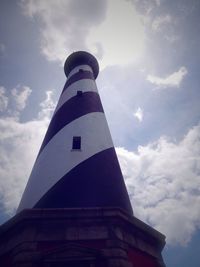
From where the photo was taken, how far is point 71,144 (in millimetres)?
7398

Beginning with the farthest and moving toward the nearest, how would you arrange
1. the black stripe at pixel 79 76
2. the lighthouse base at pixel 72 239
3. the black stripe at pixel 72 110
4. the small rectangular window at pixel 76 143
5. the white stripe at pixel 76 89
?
1. the black stripe at pixel 79 76
2. the white stripe at pixel 76 89
3. the black stripe at pixel 72 110
4. the small rectangular window at pixel 76 143
5. the lighthouse base at pixel 72 239

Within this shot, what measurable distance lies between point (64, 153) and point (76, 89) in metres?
3.93

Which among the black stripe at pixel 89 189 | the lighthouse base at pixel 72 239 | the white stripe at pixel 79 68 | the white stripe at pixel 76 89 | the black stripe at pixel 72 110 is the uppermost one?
the white stripe at pixel 79 68

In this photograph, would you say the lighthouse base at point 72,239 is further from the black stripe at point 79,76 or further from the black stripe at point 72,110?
the black stripe at point 79,76

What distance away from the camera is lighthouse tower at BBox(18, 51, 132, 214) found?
6055 mm

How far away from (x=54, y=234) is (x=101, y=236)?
0.99 metres

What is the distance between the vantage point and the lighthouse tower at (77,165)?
605 cm

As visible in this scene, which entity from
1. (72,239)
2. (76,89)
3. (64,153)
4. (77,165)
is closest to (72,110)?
(76,89)

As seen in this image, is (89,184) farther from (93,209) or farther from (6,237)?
(6,237)

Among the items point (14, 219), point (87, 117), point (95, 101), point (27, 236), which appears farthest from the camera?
point (95, 101)

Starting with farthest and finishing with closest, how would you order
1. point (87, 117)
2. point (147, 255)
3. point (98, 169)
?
point (87, 117) → point (98, 169) → point (147, 255)

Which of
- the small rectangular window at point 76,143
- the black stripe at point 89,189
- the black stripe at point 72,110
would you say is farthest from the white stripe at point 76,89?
the black stripe at point 89,189

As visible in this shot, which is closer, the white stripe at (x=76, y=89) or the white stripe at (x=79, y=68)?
the white stripe at (x=76, y=89)

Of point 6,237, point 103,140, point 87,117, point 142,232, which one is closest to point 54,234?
point 6,237
